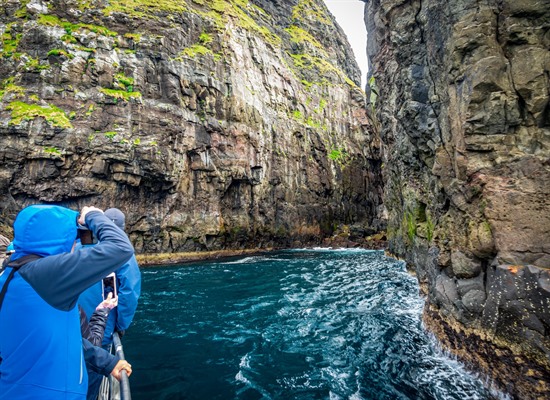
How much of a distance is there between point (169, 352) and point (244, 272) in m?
16.2

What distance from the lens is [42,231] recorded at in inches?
105

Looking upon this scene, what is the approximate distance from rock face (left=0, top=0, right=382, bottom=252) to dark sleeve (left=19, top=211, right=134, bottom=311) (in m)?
33.3

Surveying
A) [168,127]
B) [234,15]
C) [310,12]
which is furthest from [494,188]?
[310,12]

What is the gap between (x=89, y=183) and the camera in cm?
3161

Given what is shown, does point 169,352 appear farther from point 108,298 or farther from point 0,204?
point 0,204

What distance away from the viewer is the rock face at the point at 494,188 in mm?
6773

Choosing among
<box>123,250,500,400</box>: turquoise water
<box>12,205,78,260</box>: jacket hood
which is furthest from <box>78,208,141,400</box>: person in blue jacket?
<box>123,250,500,400</box>: turquoise water

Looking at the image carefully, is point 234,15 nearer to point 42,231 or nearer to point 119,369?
point 42,231

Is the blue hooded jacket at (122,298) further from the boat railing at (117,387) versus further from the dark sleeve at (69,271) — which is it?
the dark sleeve at (69,271)

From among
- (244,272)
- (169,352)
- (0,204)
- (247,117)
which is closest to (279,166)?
(247,117)

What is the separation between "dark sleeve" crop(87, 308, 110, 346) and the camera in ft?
12.4

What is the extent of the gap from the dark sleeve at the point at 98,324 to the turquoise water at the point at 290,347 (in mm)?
4253

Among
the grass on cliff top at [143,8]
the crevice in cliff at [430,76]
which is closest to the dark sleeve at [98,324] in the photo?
the crevice in cliff at [430,76]

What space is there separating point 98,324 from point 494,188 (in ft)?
30.9
